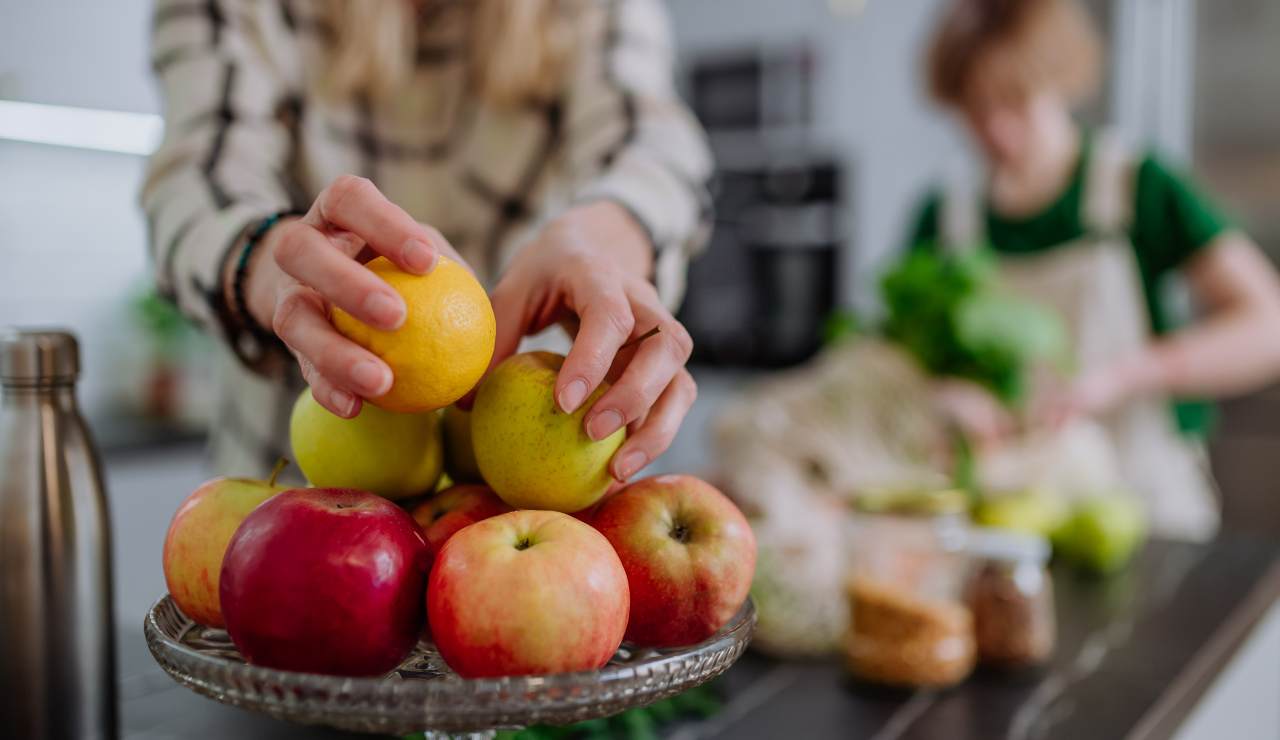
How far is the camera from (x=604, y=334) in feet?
1.70

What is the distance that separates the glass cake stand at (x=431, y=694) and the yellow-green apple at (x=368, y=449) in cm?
12

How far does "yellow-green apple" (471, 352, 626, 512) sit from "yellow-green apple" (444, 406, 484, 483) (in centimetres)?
3

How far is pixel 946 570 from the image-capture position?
3.71 ft

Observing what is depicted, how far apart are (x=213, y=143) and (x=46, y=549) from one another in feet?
1.31

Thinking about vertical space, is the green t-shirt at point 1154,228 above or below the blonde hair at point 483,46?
below

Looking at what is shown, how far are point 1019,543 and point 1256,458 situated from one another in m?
2.37

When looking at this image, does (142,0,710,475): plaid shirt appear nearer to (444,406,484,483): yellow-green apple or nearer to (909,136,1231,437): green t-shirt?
(444,406,484,483): yellow-green apple

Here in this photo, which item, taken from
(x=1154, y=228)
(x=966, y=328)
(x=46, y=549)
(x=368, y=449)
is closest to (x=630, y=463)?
(x=368, y=449)

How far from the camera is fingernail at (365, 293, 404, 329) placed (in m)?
0.45

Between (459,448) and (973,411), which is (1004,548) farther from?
(459,448)

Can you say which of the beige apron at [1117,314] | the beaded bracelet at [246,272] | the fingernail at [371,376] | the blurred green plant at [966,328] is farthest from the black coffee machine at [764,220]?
the fingernail at [371,376]

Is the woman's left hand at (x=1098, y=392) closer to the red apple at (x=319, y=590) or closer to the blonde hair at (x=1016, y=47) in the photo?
the blonde hair at (x=1016, y=47)

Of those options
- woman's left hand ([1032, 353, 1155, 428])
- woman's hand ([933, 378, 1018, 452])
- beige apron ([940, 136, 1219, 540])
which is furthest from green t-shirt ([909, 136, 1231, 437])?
woman's hand ([933, 378, 1018, 452])

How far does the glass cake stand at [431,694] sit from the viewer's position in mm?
413
